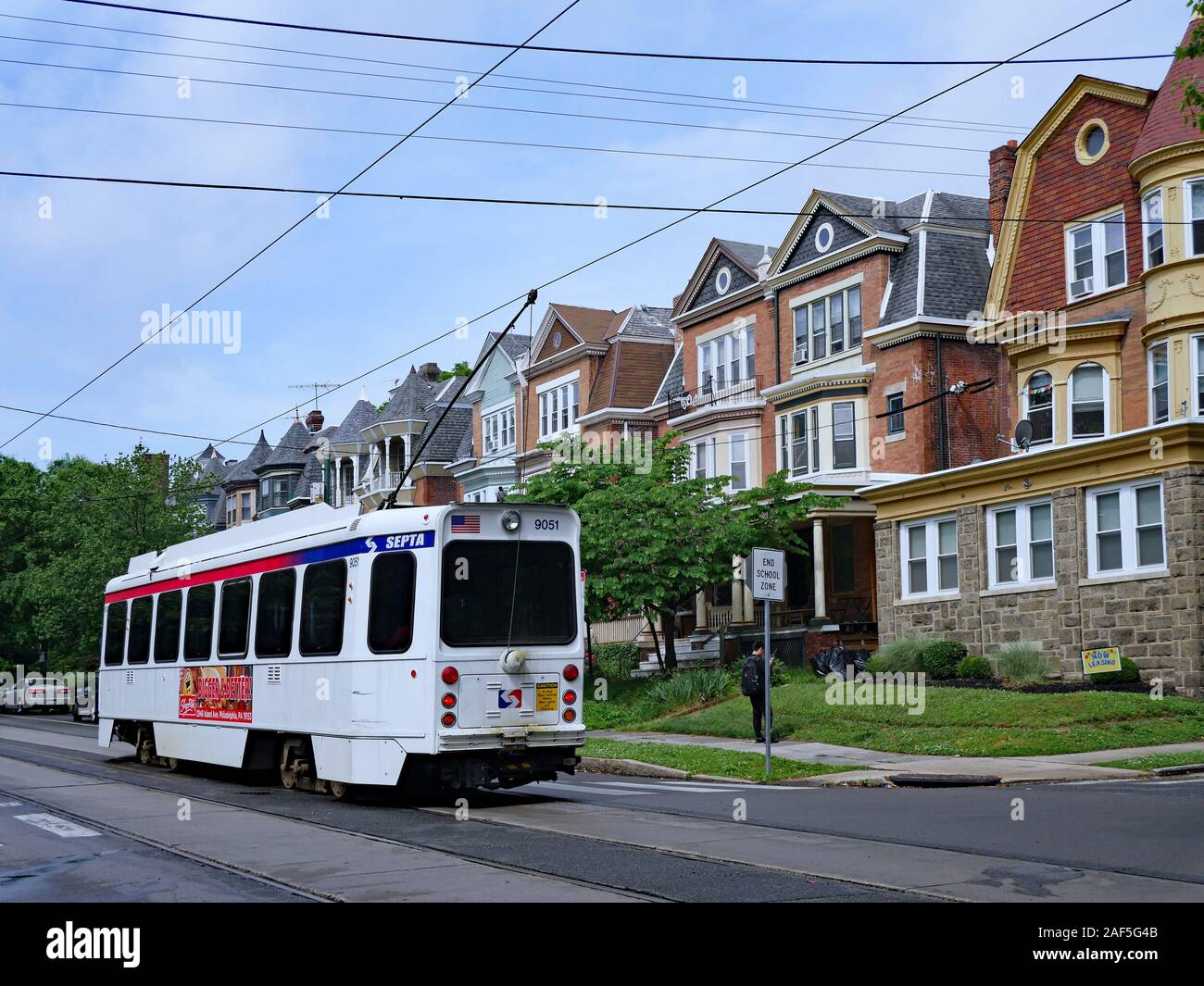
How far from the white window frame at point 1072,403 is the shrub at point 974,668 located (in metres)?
5.67

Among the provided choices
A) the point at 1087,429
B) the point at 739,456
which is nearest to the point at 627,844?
the point at 1087,429

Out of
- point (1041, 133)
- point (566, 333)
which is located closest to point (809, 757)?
point (1041, 133)

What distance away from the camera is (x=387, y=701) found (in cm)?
1463

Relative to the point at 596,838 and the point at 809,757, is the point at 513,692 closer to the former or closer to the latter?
the point at 596,838

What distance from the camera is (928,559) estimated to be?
102 feet

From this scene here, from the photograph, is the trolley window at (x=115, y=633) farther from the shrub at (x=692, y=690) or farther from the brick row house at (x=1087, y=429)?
the brick row house at (x=1087, y=429)

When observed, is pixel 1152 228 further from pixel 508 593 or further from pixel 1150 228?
pixel 508 593

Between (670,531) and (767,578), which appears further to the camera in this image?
(670,531)

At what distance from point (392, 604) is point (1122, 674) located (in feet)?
51.4

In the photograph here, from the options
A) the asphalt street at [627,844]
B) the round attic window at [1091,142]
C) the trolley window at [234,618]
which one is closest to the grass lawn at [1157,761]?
the asphalt street at [627,844]

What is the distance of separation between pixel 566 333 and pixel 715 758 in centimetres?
3110

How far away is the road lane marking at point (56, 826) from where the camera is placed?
13.1m

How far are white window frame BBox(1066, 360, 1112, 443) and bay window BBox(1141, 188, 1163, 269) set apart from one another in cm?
244
